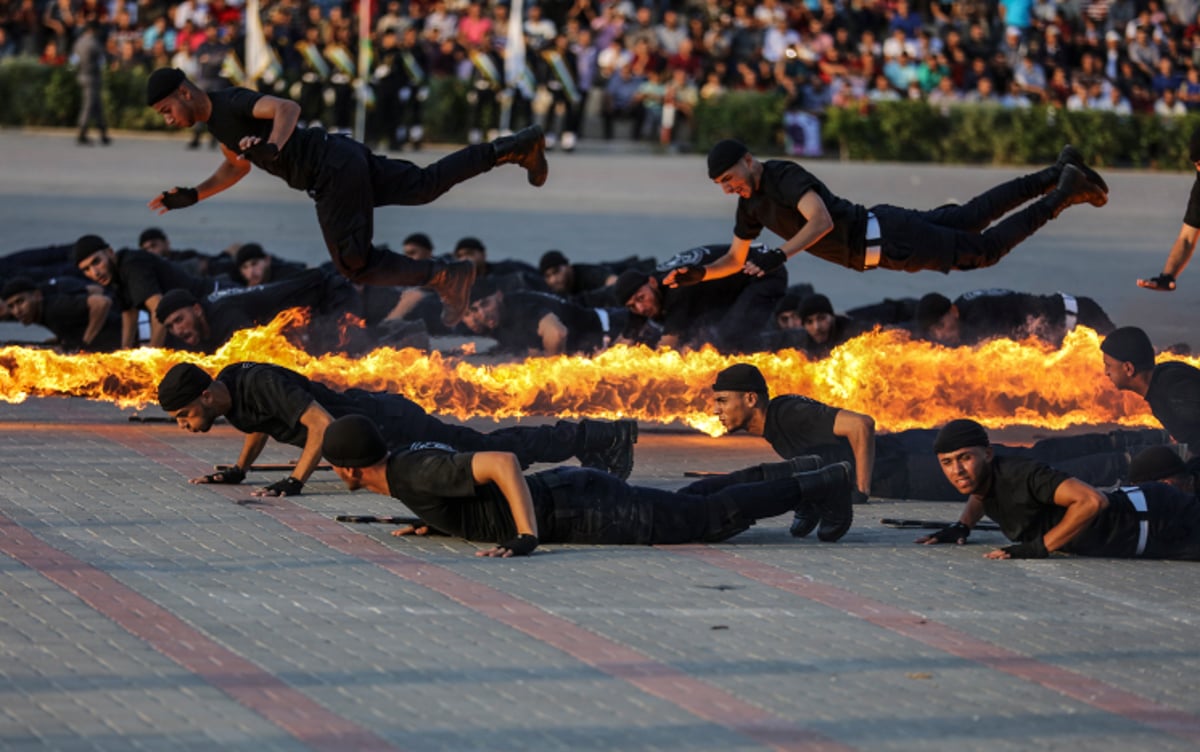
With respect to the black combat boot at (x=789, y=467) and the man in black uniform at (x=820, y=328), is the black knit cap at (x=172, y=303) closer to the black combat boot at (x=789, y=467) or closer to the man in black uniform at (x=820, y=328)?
the man in black uniform at (x=820, y=328)

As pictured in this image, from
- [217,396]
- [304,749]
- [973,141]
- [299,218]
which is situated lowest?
[304,749]

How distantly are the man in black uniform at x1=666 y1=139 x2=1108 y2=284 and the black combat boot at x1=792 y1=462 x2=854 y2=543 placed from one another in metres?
1.33

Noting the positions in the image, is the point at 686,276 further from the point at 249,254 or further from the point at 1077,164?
the point at 249,254

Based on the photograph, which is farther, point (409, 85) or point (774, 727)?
point (409, 85)

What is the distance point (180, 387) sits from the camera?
9125mm

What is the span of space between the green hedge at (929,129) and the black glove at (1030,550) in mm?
22819

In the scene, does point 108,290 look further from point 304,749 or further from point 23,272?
point 304,749

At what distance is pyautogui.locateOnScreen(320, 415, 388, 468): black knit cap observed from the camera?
322 inches

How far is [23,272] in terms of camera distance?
1466 centimetres

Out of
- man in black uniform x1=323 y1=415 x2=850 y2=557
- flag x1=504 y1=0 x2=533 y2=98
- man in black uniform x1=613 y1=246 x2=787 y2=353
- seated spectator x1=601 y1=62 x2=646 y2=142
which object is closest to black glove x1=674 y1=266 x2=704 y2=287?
man in black uniform x1=323 y1=415 x2=850 y2=557

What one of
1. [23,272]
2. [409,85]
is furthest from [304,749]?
[409,85]

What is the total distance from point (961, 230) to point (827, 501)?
2765 millimetres

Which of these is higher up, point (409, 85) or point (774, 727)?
point (409, 85)

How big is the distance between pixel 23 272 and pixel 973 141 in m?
19.7
